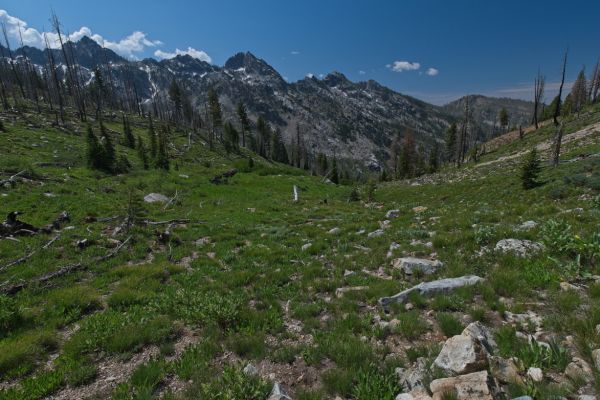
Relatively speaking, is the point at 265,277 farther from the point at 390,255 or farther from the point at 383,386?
the point at 383,386

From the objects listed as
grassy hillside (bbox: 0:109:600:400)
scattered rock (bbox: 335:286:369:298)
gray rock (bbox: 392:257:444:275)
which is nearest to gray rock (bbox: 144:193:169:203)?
grassy hillside (bbox: 0:109:600:400)

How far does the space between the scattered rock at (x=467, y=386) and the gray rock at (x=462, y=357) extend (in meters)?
0.29

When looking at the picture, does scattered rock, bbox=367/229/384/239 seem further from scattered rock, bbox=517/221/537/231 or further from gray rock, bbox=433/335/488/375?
gray rock, bbox=433/335/488/375

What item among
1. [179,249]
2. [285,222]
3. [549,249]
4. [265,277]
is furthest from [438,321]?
[285,222]

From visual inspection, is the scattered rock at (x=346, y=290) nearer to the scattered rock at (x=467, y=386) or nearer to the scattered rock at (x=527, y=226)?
the scattered rock at (x=467, y=386)

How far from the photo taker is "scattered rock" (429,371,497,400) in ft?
11.4

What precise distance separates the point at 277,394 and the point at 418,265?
5.77 metres

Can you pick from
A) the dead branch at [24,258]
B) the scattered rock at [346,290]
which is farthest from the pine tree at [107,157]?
the scattered rock at [346,290]

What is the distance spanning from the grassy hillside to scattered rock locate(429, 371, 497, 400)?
383mm

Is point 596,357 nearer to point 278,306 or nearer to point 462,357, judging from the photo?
point 462,357

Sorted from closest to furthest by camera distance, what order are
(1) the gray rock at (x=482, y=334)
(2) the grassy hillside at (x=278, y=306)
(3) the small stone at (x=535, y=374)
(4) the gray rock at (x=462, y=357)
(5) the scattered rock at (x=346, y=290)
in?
(3) the small stone at (x=535, y=374) < (4) the gray rock at (x=462, y=357) < (1) the gray rock at (x=482, y=334) < (2) the grassy hillside at (x=278, y=306) < (5) the scattered rock at (x=346, y=290)

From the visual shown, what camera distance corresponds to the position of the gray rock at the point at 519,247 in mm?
7723

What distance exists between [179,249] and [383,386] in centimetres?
1123

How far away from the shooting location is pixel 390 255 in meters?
9.98
